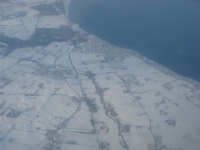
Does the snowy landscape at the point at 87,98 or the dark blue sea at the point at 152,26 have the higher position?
the dark blue sea at the point at 152,26

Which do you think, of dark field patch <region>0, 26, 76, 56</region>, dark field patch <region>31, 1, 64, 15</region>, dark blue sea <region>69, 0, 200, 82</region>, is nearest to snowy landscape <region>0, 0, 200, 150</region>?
dark field patch <region>0, 26, 76, 56</region>

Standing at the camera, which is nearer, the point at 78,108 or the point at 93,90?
the point at 78,108

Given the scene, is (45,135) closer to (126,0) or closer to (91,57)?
(91,57)

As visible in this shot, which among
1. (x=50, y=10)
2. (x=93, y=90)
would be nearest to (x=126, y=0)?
(x=50, y=10)

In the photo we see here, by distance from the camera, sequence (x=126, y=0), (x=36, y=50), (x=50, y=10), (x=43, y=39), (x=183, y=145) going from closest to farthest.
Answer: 1. (x=183, y=145)
2. (x=36, y=50)
3. (x=43, y=39)
4. (x=50, y=10)
5. (x=126, y=0)

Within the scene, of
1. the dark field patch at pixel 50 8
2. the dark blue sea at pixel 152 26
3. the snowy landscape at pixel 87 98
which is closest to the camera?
the snowy landscape at pixel 87 98

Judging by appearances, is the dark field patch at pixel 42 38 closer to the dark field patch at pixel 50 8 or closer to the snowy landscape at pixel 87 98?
the snowy landscape at pixel 87 98

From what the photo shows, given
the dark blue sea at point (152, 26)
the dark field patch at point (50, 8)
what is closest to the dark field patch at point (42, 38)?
the dark blue sea at point (152, 26)

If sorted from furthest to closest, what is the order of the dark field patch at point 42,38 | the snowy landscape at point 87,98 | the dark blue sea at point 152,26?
the dark field patch at point 42,38 < the dark blue sea at point 152,26 < the snowy landscape at point 87,98
